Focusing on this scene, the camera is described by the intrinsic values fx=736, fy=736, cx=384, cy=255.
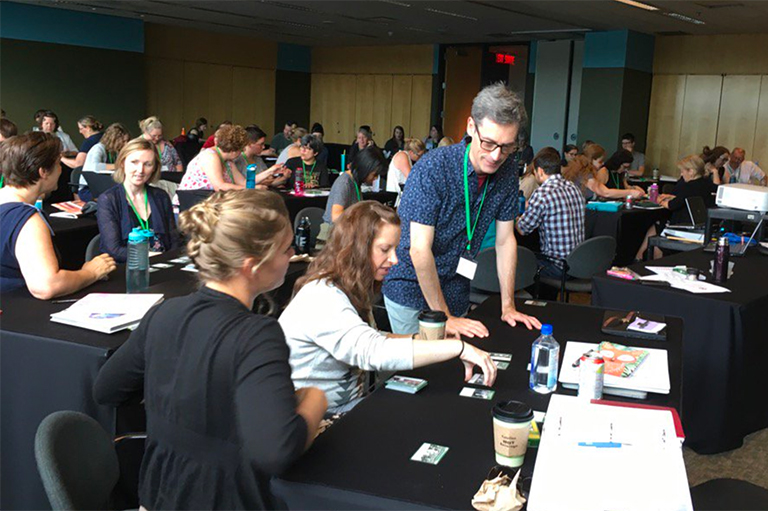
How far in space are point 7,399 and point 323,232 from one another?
2347 millimetres

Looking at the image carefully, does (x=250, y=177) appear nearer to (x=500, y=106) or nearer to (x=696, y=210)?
(x=696, y=210)

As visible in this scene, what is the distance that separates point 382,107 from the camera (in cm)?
1678

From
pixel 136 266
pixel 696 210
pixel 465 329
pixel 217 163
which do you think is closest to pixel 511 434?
pixel 465 329

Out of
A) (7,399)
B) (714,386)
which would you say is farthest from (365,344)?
(714,386)

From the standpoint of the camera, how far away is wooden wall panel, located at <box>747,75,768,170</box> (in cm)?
1203

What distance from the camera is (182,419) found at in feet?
4.71

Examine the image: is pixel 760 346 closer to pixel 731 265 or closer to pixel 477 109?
pixel 731 265

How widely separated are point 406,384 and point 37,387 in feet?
4.04

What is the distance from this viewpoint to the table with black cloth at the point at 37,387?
2.26 metres

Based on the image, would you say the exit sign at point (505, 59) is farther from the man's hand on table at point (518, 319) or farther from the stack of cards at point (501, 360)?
the stack of cards at point (501, 360)

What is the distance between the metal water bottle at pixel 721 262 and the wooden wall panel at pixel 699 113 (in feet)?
32.3

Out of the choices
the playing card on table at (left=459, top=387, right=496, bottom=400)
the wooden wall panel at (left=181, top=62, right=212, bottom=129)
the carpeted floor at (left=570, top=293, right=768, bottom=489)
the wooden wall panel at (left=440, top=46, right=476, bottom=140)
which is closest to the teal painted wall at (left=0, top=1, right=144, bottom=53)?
the wooden wall panel at (left=181, top=62, right=212, bottom=129)

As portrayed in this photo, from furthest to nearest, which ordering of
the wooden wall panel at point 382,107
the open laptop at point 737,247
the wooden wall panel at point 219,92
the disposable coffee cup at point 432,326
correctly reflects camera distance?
1. the wooden wall panel at point 382,107
2. the wooden wall panel at point 219,92
3. the open laptop at point 737,247
4. the disposable coffee cup at point 432,326

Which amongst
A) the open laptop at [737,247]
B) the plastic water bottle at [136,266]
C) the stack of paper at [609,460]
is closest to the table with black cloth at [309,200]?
the open laptop at [737,247]
